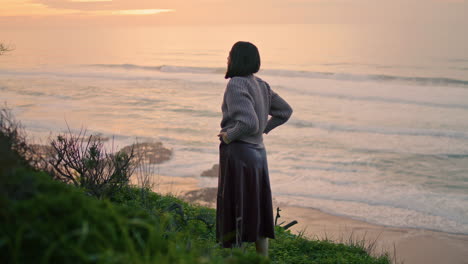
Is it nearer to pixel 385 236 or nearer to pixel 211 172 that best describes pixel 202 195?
pixel 211 172

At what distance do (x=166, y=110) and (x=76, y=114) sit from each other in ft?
13.1

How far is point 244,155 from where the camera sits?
4332 millimetres

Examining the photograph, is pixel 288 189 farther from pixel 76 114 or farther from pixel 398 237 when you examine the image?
pixel 76 114

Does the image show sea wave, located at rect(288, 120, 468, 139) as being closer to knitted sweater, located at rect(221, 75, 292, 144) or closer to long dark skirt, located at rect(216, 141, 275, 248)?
long dark skirt, located at rect(216, 141, 275, 248)

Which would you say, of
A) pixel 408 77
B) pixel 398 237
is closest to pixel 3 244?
pixel 398 237

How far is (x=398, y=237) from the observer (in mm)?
8516

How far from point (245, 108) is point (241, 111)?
44 millimetres

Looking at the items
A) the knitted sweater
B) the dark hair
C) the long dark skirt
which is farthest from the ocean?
the dark hair

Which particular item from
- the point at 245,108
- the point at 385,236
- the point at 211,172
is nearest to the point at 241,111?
the point at 245,108

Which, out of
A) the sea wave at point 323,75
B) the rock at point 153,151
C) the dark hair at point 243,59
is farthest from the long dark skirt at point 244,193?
the sea wave at point 323,75

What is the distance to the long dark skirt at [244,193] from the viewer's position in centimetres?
434

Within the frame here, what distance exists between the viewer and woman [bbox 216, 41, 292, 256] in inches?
164

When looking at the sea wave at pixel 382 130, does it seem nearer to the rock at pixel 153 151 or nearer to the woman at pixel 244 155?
the rock at pixel 153 151

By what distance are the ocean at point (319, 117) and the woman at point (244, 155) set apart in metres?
5.53
